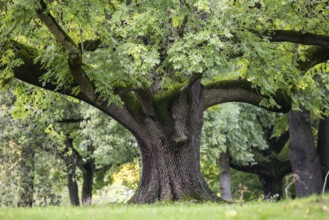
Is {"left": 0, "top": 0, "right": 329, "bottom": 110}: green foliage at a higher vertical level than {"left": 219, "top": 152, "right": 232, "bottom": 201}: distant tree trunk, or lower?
higher

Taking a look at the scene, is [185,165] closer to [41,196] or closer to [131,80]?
[131,80]

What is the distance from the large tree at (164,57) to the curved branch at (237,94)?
0.03 metres

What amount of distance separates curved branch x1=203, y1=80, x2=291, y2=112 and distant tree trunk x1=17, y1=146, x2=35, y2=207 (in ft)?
40.3

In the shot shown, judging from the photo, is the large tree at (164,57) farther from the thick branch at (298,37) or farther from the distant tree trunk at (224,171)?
the distant tree trunk at (224,171)

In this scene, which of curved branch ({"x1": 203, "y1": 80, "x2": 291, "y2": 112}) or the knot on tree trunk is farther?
curved branch ({"x1": 203, "y1": 80, "x2": 291, "y2": 112})

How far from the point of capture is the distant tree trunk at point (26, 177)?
79.4 feet

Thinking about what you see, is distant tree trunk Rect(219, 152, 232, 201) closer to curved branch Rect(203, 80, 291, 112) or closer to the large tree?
the large tree

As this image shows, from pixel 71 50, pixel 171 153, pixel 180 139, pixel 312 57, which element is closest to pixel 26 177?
pixel 171 153

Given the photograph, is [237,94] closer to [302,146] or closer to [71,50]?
[71,50]

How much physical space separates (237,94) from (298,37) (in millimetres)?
2581

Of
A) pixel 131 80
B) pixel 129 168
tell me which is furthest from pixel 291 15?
pixel 129 168

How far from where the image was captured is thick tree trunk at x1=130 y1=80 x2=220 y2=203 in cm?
1381

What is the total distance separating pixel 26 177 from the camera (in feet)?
80.4

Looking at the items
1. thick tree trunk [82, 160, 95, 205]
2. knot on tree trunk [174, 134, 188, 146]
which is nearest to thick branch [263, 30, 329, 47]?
knot on tree trunk [174, 134, 188, 146]
